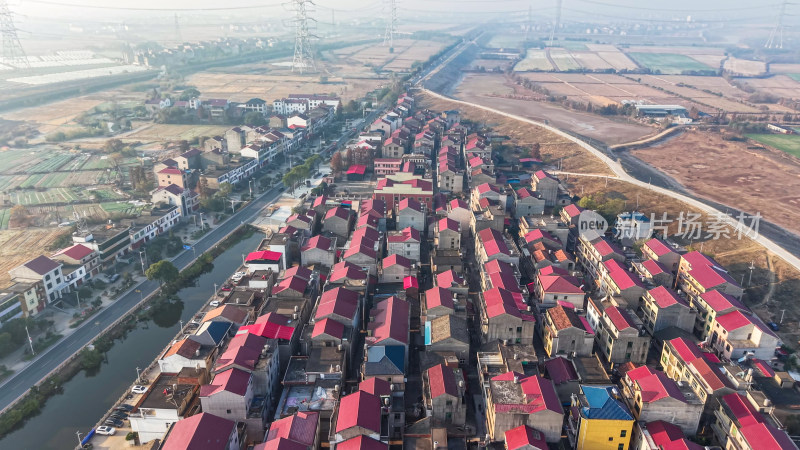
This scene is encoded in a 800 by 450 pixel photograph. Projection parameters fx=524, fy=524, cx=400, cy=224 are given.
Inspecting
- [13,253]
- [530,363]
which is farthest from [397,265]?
[13,253]

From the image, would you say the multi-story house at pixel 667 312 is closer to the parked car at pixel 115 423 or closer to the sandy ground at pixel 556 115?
the parked car at pixel 115 423

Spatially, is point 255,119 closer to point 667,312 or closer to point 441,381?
point 441,381

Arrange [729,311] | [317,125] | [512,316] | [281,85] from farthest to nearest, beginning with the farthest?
1. [281,85]
2. [317,125]
3. [729,311]
4. [512,316]

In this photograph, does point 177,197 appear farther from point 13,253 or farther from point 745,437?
point 745,437

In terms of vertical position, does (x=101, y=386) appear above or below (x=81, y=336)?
below

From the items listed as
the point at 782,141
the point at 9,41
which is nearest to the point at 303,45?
the point at 9,41

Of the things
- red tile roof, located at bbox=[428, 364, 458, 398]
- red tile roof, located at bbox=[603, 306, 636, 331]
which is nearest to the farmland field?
red tile roof, located at bbox=[603, 306, 636, 331]

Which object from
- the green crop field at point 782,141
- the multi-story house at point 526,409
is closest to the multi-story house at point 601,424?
the multi-story house at point 526,409
